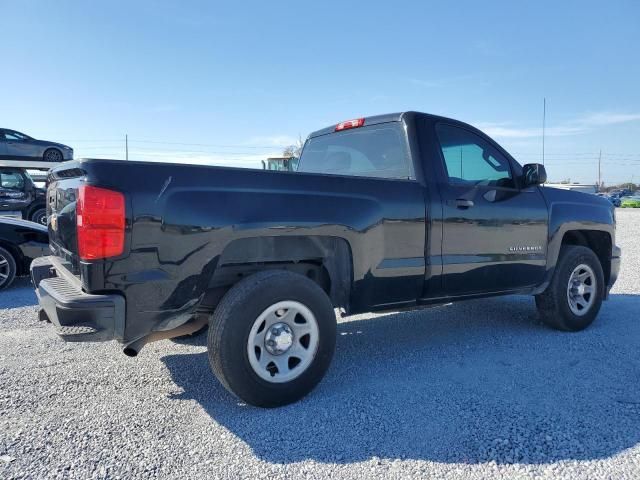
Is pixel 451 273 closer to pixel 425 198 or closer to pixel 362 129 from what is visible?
pixel 425 198

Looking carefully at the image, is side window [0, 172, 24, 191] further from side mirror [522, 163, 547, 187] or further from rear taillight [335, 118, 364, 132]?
side mirror [522, 163, 547, 187]

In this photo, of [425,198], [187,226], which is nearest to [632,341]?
[425,198]

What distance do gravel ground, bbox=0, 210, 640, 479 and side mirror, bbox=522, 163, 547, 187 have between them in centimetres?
146

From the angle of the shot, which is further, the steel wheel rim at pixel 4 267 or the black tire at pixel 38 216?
the black tire at pixel 38 216

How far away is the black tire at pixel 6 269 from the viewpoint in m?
6.62

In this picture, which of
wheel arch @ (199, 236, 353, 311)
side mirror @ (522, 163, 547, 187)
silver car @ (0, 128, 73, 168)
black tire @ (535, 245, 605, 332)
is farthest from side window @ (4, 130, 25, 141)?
black tire @ (535, 245, 605, 332)

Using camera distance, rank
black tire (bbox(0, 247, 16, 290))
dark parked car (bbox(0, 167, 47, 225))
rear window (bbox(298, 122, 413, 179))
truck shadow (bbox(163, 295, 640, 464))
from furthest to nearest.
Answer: dark parked car (bbox(0, 167, 47, 225)) < black tire (bbox(0, 247, 16, 290)) < rear window (bbox(298, 122, 413, 179)) < truck shadow (bbox(163, 295, 640, 464))

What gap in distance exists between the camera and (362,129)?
4.37 meters

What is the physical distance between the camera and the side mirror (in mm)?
4328

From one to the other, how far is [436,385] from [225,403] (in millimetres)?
1460

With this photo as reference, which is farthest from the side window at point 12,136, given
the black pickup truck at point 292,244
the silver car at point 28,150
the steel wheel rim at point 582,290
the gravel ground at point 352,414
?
the steel wheel rim at point 582,290

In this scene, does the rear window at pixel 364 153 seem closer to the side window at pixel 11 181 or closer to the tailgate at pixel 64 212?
the tailgate at pixel 64 212

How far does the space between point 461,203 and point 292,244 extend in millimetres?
1506

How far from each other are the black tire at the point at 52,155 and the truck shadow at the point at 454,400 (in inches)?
528
